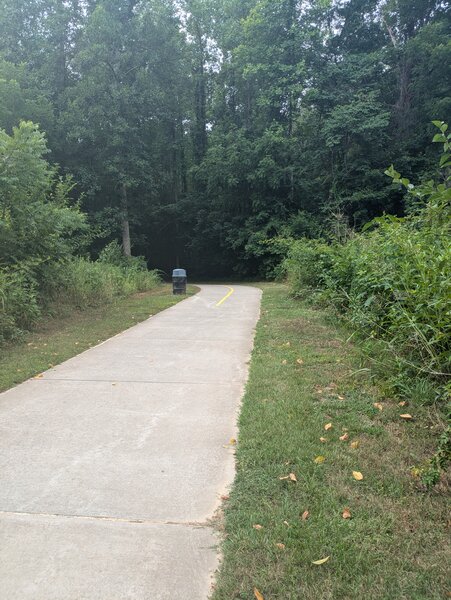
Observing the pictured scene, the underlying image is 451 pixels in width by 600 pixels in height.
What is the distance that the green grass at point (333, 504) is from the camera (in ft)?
7.29

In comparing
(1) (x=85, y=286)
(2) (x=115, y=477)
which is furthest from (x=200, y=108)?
(2) (x=115, y=477)

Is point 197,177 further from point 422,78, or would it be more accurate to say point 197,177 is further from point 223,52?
point 422,78

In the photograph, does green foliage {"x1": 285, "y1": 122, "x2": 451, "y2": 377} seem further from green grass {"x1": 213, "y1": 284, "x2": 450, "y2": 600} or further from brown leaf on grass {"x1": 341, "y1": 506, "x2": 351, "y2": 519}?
brown leaf on grass {"x1": 341, "y1": 506, "x2": 351, "y2": 519}

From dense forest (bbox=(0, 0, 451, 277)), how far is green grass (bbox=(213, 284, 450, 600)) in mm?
21334

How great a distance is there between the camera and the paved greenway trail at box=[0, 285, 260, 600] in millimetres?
2357

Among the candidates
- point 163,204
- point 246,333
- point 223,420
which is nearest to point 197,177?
point 163,204

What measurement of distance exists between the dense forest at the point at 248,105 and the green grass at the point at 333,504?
2133cm

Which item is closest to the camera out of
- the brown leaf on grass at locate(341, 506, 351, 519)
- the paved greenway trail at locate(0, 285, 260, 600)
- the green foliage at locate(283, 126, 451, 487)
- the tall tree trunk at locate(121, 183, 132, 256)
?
the paved greenway trail at locate(0, 285, 260, 600)

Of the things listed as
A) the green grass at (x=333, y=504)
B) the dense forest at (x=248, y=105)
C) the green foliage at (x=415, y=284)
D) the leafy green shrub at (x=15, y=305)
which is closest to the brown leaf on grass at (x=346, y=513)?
the green grass at (x=333, y=504)

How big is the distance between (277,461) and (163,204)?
A: 38.2 m

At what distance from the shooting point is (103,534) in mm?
2672

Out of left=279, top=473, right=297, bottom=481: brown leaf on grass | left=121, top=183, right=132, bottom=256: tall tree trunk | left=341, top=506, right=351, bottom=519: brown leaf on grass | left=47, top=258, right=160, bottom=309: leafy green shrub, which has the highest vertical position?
left=121, top=183, right=132, bottom=256: tall tree trunk

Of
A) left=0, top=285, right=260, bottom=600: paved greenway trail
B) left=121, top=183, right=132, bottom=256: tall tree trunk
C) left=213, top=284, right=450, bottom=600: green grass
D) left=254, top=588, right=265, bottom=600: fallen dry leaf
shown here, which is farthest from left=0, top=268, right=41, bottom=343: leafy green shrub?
left=121, top=183, right=132, bottom=256: tall tree trunk

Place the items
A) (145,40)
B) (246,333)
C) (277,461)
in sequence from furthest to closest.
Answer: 1. (145,40)
2. (246,333)
3. (277,461)
